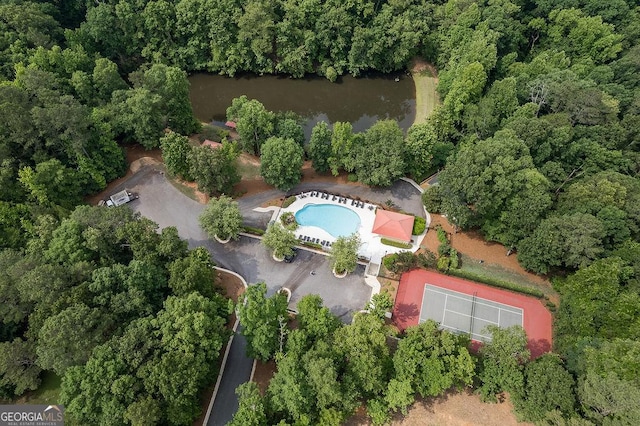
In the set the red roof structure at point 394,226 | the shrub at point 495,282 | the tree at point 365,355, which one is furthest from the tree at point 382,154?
the tree at point 365,355

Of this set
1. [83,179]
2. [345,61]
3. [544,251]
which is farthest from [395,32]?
[83,179]

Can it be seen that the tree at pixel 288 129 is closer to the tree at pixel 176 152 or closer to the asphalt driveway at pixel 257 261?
the asphalt driveway at pixel 257 261

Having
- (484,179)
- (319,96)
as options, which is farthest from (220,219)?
(319,96)

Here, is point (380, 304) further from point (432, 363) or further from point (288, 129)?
point (288, 129)

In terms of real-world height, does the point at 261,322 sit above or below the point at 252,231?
above

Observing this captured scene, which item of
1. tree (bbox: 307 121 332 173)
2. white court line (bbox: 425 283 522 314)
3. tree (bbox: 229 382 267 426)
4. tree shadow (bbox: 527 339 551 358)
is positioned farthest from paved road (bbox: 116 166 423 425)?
tree shadow (bbox: 527 339 551 358)

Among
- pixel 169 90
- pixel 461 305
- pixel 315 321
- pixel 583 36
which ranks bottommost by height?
pixel 461 305

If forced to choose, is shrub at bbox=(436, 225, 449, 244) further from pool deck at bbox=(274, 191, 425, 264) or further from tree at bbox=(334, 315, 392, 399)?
tree at bbox=(334, 315, 392, 399)
